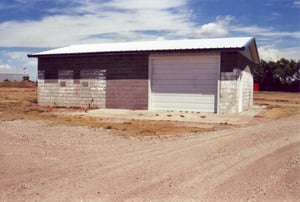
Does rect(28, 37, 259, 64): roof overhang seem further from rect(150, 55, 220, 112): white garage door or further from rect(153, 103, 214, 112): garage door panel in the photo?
rect(153, 103, 214, 112): garage door panel

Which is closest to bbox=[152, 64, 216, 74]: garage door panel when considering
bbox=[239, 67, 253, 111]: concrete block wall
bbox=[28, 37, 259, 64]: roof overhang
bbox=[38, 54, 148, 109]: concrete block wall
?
bbox=[38, 54, 148, 109]: concrete block wall

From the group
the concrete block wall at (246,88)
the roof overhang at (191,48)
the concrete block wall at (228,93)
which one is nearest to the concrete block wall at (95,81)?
the roof overhang at (191,48)

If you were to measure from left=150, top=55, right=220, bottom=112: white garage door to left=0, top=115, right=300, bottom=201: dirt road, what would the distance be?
822 cm

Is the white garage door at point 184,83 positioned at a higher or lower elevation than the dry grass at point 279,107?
higher

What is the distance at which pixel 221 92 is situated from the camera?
60.9ft

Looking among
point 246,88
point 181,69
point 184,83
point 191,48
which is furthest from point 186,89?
point 246,88

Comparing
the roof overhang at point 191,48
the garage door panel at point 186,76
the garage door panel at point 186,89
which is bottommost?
the garage door panel at point 186,89

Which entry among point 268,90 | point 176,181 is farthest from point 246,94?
point 268,90

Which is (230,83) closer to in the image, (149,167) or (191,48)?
(191,48)

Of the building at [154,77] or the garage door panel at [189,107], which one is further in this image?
the garage door panel at [189,107]

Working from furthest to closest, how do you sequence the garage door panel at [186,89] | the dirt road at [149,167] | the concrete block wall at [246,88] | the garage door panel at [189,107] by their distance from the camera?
the concrete block wall at [246,88]
the garage door panel at [189,107]
the garage door panel at [186,89]
the dirt road at [149,167]

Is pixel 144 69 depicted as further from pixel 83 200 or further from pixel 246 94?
pixel 83 200

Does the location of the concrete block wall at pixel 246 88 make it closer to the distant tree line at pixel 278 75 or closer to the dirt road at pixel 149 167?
the dirt road at pixel 149 167

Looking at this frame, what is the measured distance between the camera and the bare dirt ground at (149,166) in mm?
5367
